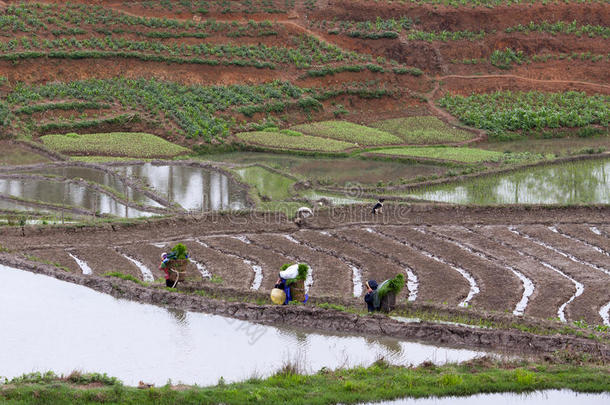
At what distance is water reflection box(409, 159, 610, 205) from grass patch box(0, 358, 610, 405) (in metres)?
16.2

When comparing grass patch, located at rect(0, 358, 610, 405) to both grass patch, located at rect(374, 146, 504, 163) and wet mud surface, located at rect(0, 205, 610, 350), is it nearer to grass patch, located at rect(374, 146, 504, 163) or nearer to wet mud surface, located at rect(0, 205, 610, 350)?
wet mud surface, located at rect(0, 205, 610, 350)

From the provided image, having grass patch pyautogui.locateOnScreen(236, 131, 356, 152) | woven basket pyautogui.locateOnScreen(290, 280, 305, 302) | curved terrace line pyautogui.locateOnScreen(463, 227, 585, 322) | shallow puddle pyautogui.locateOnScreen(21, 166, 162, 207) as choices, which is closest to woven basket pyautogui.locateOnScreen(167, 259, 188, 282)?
woven basket pyautogui.locateOnScreen(290, 280, 305, 302)

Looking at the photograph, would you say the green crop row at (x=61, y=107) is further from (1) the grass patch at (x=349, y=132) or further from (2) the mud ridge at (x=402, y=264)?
(2) the mud ridge at (x=402, y=264)

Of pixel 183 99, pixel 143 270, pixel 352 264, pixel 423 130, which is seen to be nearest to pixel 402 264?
pixel 352 264

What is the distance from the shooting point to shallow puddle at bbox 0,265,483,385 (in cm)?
1591

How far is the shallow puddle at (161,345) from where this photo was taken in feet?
52.2

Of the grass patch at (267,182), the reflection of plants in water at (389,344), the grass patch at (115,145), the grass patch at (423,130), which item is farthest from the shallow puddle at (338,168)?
the reflection of plants in water at (389,344)

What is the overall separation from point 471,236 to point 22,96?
27619 mm

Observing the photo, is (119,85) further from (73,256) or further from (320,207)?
(73,256)

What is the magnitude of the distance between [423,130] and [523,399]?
33.3 meters

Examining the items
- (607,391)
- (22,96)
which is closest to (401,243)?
(607,391)

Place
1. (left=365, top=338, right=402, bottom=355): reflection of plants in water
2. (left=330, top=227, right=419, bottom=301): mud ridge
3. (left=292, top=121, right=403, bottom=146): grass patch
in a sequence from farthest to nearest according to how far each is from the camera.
A: (left=292, top=121, right=403, bottom=146): grass patch
(left=330, top=227, right=419, bottom=301): mud ridge
(left=365, top=338, right=402, bottom=355): reflection of plants in water

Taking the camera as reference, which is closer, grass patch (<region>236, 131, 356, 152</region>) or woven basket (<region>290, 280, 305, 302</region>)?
woven basket (<region>290, 280, 305, 302</region>)

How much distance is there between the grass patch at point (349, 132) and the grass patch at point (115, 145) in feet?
24.8
